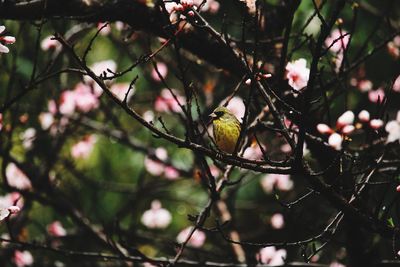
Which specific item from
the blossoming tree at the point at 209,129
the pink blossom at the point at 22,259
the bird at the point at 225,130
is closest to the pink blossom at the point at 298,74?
the blossoming tree at the point at 209,129

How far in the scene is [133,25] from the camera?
3.15 metres

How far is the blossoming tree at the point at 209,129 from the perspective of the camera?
2.28 metres

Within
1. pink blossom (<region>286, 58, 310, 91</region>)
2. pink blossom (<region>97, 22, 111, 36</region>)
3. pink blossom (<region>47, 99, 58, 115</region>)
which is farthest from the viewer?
pink blossom (<region>47, 99, 58, 115</region>)

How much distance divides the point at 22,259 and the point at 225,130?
11.6 ft

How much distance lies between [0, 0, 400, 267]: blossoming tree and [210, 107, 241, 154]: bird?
0.11 meters

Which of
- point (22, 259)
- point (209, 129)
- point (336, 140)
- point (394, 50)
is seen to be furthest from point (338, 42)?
point (22, 259)

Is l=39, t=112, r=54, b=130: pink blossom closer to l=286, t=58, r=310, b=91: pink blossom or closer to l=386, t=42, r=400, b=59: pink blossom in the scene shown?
l=286, t=58, r=310, b=91: pink blossom

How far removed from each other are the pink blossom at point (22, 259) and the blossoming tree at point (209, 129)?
2 cm

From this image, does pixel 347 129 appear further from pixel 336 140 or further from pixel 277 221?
pixel 277 221

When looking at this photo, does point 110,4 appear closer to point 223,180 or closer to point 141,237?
point 223,180

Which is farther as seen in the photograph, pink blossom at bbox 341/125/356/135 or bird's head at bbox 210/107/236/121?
bird's head at bbox 210/107/236/121

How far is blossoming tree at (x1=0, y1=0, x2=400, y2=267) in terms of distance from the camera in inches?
89.7

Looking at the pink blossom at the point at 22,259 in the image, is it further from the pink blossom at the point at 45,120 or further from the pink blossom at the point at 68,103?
the pink blossom at the point at 68,103

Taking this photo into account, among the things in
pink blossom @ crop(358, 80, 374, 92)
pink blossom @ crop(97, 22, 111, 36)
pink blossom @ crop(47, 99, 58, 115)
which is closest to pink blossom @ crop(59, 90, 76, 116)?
pink blossom @ crop(47, 99, 58, 115)
